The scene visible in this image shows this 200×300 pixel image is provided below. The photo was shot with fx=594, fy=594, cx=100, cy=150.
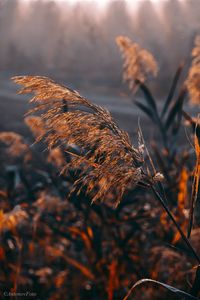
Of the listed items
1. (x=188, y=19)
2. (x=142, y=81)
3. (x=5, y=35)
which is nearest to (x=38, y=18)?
(x=5, y=35)

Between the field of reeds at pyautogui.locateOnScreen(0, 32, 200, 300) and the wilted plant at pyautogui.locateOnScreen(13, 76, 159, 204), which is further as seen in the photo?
the field of reeds at pyautogui.locateOnScreen(0, 32, 200, 300)

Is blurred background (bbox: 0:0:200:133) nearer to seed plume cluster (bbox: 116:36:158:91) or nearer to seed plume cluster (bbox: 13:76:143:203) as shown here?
seed plume cluster (bbox: 116:36:158:91)

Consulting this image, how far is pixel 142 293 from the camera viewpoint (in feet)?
13.6

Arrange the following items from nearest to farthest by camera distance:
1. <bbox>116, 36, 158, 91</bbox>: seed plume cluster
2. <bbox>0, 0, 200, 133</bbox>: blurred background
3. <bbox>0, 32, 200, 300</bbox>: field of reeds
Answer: <bbox>0, 32, 200, 300</bbox>: field of reeds < <bbox>116, 36, 158, 91</bbox>: seed plume cluster < <bbox>0, 0, 200, 133</bbox>: blurred background

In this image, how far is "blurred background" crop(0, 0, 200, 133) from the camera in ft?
63.3

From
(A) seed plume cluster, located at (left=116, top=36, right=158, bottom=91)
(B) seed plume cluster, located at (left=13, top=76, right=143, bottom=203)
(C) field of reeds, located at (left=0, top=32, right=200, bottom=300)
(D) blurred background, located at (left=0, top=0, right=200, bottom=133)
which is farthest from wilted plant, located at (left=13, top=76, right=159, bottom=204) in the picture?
(D) blurred background, located at (left=0, top=0, right=200, bottom=133)

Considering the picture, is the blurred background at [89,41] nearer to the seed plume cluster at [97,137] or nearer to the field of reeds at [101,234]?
the field of reeds at [101,234]

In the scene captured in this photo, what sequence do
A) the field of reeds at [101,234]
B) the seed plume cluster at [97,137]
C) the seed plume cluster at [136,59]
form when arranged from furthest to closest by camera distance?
the seed plume cluster at [136,59], the field of reeds at [101,234], the seed plume cluster at [97,137]

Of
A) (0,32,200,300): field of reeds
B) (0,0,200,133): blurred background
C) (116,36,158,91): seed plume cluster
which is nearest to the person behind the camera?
(0,32,200,300): field of reeds

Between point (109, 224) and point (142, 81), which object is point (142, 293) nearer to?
point (109, 224)

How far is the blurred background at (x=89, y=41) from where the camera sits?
1930 centimetres

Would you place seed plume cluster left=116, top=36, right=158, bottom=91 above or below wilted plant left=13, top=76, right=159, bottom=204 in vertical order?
below

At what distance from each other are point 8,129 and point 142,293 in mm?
9967

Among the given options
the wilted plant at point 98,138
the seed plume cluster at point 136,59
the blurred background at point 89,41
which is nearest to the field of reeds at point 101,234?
the seed plume cluster at point 136,59
